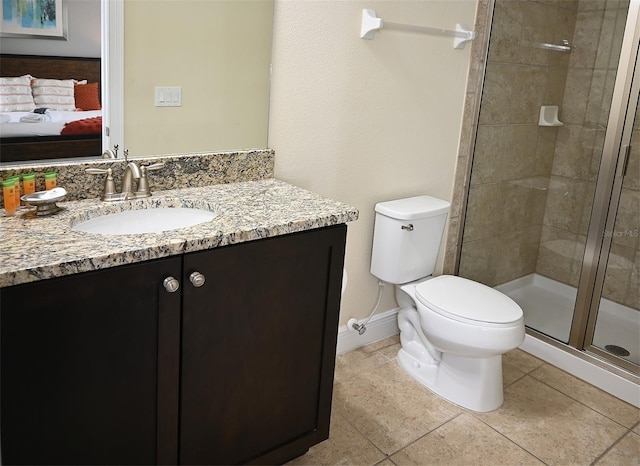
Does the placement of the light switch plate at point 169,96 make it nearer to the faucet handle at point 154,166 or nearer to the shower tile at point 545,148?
the faucet handle at point 154,166

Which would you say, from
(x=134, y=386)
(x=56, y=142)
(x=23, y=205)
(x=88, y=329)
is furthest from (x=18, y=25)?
(x=134, y=386)

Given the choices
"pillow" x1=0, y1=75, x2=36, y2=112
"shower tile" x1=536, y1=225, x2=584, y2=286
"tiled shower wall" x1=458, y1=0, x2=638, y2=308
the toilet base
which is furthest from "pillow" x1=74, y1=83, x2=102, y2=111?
"shower tile" x1=536, y1=225, x2=584, y2=286

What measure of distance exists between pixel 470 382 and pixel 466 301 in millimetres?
338

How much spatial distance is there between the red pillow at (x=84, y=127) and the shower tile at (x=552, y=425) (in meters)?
1.80

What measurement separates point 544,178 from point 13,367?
2.61 meters

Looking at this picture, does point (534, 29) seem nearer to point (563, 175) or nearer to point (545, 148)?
point (545, 148)

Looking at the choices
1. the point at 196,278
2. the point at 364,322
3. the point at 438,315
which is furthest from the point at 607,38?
the point at 196,278

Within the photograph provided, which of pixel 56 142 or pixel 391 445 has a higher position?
pixel 56 142

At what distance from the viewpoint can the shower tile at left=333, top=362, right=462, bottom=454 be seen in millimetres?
2225

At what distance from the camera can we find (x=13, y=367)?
129 centimetres

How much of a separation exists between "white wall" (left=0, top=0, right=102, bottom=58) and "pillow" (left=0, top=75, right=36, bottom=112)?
0.08 meters

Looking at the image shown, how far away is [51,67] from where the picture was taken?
1.65 meters

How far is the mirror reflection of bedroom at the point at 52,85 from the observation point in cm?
160

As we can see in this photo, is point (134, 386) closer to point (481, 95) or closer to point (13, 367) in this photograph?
point (13, 367)
